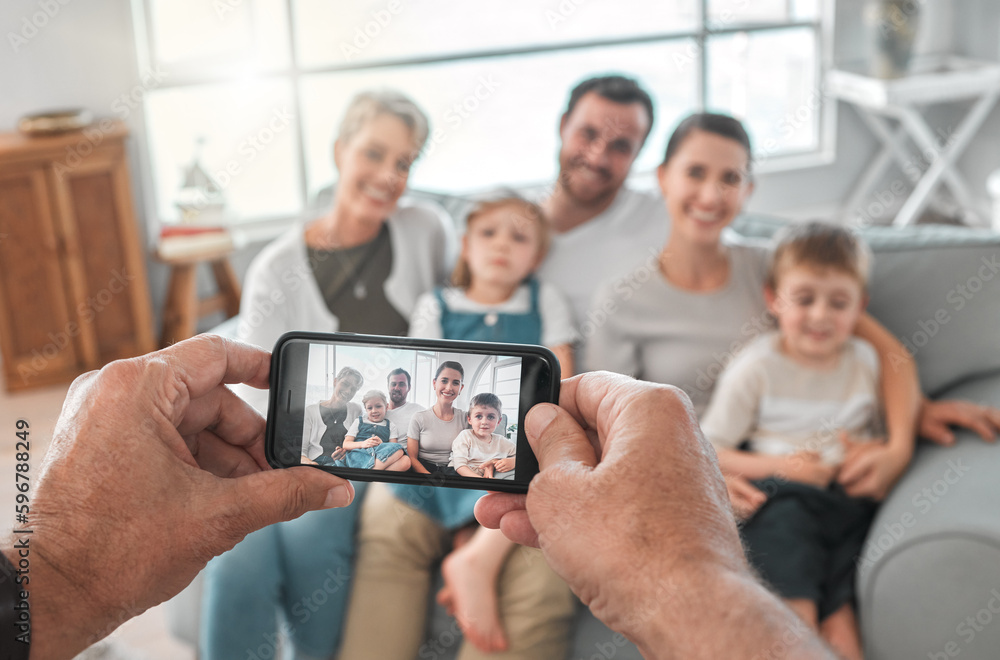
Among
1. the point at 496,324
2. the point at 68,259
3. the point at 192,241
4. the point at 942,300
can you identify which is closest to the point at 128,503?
the point at 496,324

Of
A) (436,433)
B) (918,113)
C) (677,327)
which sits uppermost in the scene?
(918,113)

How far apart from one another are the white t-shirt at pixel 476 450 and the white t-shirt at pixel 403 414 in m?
0.05

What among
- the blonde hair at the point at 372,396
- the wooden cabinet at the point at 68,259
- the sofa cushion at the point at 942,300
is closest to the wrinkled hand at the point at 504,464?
the blonde hair at the point at 372,396

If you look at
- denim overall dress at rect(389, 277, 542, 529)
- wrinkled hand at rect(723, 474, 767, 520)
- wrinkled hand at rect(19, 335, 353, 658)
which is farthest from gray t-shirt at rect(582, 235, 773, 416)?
wrinkled hand at rect(19, 335, 353, 658)

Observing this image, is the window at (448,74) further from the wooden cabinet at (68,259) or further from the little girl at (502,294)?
the little girl at (502,294)

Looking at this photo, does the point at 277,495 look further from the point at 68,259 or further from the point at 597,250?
the point at 68,259

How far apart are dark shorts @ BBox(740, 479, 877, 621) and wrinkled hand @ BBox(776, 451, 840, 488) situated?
19 millimetres

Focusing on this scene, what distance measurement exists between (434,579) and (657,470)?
2.57 ft

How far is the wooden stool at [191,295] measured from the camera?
2.59 m

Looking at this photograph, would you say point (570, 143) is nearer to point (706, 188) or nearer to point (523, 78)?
point (706, 188)

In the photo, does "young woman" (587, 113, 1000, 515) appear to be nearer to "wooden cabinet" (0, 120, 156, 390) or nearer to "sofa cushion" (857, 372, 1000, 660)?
"sofa cushion" (857, 372, 1000, 660)

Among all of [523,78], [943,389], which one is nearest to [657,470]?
[943,389]

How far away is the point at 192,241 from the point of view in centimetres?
257

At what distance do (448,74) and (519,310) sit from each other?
1.98 m
